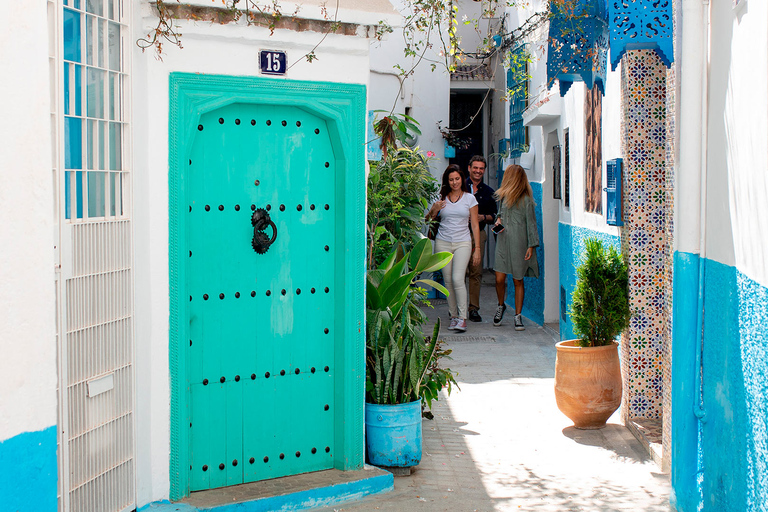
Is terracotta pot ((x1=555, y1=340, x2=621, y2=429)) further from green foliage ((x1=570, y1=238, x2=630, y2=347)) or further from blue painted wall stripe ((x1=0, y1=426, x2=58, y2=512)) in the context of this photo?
blue painted wall stripe ((x1=0, y1=426, x2=58, y2=512))

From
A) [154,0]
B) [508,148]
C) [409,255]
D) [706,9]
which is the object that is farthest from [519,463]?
[508,148]

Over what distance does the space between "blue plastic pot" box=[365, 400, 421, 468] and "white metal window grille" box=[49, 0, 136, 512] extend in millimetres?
1610

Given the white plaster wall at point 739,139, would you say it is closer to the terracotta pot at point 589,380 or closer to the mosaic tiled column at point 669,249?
the mosaic tiled column at point 669,249

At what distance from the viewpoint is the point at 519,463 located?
5.94 metres

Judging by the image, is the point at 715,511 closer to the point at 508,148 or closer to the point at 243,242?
the point at 243,242

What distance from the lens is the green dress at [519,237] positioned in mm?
10742

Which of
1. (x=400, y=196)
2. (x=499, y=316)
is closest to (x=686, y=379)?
(x=400, y=196)

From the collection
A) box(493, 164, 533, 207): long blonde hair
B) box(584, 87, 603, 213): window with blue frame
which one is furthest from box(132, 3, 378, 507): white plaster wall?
box(493, 164, 533, 207): long blonde hair

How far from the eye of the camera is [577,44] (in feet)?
21.3

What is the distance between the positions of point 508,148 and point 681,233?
10078mm

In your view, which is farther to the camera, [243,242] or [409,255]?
[409,255]

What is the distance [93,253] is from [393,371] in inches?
87.4

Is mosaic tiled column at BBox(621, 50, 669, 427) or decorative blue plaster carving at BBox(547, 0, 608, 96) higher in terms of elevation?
decorative blue plaster carving at BBox(547, 0, 608, 96)

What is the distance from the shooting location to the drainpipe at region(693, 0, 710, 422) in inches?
182
